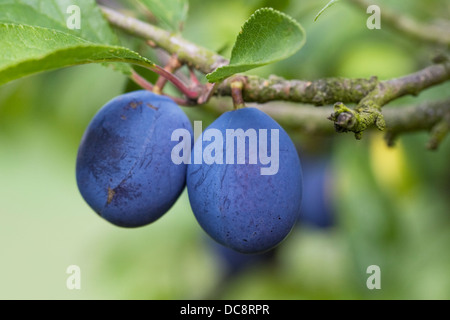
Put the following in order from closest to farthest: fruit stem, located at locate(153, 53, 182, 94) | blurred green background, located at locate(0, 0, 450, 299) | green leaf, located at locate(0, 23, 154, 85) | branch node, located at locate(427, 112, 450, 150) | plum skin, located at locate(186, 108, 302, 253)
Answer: green leaf, located at locate(0, 23, 154, 85)
plum skin, located at locate(186, 108, 302, 253)
fruit stem, located at locate(153, 53, 182, 94)
branch node, located at locate(427, 112, 450, 150)
blurred green background, located at locate(0, 0, 450, 299)

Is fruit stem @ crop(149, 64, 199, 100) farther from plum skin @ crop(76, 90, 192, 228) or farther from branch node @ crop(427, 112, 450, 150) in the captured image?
branch node @ crop(427, 112, 450, 150)

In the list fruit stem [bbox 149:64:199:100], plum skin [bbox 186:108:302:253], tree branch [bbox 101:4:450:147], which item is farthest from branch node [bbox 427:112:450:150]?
fruit stem [bbox 149:64:199:100]

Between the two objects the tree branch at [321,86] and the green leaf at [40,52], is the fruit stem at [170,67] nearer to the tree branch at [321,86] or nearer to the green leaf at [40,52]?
the tree branch at [321,86]

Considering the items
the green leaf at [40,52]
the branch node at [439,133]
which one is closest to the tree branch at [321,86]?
the branch node at [439,133]

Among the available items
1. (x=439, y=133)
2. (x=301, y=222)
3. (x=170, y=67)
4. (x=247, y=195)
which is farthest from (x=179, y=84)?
(x=301, y=222)
